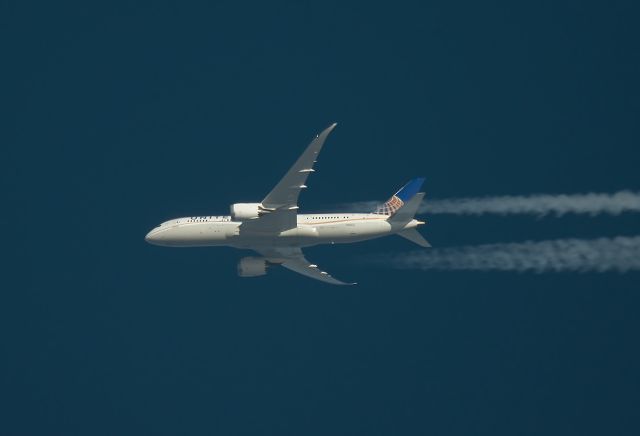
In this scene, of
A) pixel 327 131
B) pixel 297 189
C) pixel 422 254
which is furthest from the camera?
pixel 422 254

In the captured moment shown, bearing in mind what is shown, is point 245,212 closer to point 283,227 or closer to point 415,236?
point 283,227

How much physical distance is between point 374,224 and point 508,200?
8695mm

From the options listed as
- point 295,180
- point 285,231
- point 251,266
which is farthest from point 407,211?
point 251,266

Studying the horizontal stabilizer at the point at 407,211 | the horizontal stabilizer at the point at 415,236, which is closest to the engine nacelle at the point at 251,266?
the horizontal stabilizer at the point at 407,211

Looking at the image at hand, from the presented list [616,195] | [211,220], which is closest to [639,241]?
[616,195]

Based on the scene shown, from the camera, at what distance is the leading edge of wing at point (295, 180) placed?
66500 millimetres

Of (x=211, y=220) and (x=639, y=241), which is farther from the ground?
(x=211, y=220)

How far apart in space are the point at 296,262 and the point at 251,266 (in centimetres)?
314

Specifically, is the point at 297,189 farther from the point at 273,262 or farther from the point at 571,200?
the point at 571,200

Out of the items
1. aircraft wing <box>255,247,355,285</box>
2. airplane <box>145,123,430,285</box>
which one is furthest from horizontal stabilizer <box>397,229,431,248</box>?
aircraft wing <box>255,247,355,285</box>

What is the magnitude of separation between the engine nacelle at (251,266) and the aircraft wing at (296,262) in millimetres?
516

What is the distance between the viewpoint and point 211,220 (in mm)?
74000

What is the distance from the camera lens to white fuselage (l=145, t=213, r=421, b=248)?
239 feet

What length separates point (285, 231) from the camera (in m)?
72.8
